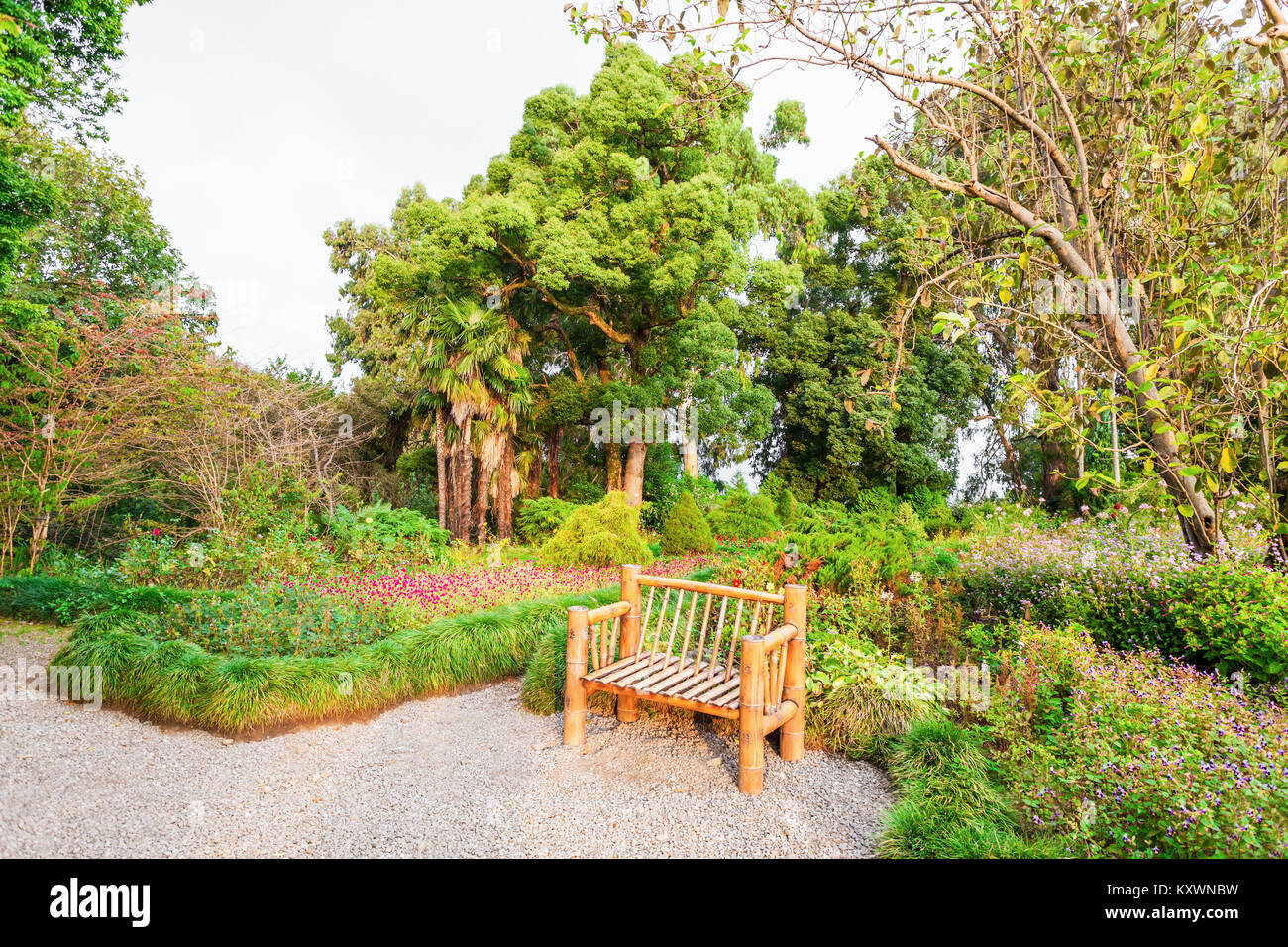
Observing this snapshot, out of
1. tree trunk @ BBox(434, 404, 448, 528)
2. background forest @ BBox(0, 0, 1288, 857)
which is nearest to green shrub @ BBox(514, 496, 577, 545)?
background forest @ BBox(0, 0, 1288, 857)

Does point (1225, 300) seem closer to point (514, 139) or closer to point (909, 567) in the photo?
point (909, 567)

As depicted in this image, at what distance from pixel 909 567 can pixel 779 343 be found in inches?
463

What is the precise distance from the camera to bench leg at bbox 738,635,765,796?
3.77m

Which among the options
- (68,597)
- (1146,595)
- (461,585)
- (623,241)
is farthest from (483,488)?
(1146,595)

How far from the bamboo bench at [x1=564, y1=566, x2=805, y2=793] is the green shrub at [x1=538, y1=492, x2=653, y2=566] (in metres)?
4.35

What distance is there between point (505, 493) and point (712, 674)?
9800 millimetres

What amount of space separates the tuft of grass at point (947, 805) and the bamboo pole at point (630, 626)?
1.78 m

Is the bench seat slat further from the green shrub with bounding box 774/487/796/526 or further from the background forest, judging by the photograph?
the green shrub with bounding box 774/487/796/526

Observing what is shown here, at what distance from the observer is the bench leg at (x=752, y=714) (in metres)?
3.77

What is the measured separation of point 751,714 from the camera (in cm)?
377

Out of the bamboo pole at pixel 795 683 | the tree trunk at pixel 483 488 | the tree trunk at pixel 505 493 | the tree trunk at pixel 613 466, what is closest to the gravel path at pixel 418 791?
the bamboo pole at pixel 795 683

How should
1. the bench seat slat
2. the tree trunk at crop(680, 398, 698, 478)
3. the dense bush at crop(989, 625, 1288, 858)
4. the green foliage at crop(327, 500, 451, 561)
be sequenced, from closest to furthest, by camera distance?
the dense bush at crop(989, 625, 1288, 858)
the bench seat slat
the green foliage at crop(327, 500, 451, 561)
the tree trunk at crop(680, 398, 698, 478)

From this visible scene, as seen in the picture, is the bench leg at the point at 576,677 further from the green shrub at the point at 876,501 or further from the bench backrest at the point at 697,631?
the green shrub at the point at 876,501
